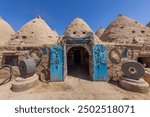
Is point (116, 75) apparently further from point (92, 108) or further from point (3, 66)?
point (3, 66)

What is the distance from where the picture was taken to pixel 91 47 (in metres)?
8.63

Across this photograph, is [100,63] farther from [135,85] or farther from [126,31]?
[126,31]

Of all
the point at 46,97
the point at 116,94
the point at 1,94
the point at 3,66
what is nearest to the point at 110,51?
the point at 116,94

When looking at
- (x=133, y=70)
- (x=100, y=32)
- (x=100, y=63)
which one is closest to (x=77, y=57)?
(x=100, y=63)

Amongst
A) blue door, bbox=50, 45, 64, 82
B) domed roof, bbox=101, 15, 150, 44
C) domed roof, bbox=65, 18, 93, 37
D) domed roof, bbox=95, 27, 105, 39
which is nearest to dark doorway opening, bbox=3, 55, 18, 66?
blue door, bbox=50, 45, 64, 82

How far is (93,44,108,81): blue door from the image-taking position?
27.4 feet

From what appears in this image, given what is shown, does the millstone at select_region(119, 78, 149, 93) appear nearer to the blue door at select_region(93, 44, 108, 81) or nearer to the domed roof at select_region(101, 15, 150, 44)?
the blue door at select_region(93, 44, 108, 81)

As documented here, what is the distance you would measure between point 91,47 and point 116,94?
14.5 feet

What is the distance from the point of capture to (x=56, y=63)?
8383 millimetres

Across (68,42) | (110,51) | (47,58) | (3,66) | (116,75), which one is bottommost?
(116,75)

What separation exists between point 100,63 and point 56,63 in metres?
3.99

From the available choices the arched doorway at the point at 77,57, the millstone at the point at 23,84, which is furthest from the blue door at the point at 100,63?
the arched doorway at the point at 77,57

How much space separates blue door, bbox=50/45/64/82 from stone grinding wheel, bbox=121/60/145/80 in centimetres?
534

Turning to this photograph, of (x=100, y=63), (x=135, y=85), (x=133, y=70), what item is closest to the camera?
(x=135, y=85)
